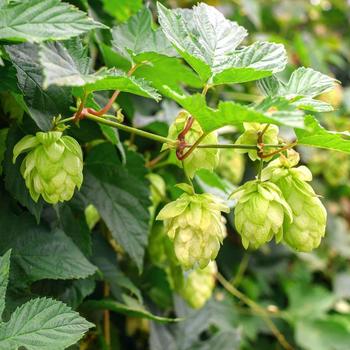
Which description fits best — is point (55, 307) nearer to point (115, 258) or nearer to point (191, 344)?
point (115, 258)

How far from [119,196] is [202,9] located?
1.10 feet

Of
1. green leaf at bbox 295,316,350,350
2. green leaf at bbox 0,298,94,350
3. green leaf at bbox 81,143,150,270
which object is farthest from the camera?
green leaf at bbox 295,316,350,350

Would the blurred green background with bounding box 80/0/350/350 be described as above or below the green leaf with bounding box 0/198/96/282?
below

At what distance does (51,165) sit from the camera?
67 cm

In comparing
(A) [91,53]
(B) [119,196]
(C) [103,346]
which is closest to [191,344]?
(C) [103,346]

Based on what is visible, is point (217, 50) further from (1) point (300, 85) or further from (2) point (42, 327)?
(2) point (42, 327)

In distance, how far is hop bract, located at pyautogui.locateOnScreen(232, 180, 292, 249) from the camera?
681 mm

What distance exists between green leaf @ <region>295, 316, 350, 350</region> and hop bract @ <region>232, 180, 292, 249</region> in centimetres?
125

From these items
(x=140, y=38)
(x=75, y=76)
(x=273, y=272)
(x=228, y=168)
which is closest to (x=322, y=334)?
(x=273, y=272)

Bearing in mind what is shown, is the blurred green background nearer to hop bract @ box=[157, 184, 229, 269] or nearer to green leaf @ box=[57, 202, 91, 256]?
green leaf @ box=[57, 202, 91, 256]

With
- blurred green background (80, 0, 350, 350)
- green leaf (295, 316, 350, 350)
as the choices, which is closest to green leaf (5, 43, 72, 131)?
blurred green background (80, 0, 350, 350)

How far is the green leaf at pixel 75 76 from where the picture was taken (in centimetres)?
56

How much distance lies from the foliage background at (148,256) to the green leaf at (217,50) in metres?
0.15

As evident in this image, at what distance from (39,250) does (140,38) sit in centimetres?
33
